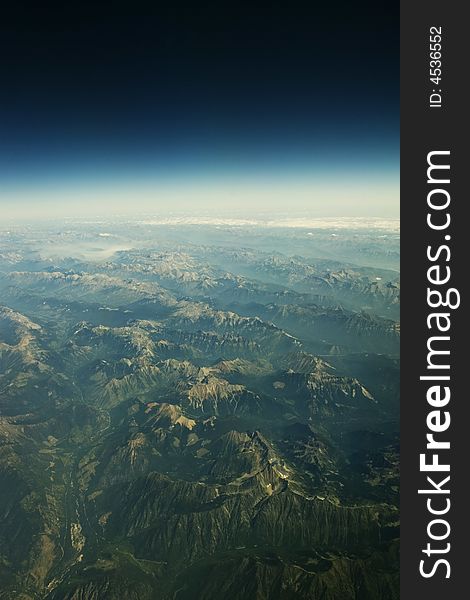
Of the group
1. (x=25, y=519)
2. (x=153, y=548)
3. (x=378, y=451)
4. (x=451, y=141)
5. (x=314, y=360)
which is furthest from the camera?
(x=314, y=360)

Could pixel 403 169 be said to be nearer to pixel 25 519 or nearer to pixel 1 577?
pixel 1 577

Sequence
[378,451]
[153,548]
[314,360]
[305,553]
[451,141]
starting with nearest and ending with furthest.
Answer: [451,141] < [305,553] < [153,548] < [378,451] < [314,360]

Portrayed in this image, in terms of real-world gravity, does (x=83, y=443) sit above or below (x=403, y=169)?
below

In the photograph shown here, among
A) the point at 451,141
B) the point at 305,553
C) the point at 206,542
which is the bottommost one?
the point at 206,542

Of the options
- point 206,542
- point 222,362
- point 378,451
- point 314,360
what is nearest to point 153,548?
point 206,542

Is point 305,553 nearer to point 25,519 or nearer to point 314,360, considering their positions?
point 25,519

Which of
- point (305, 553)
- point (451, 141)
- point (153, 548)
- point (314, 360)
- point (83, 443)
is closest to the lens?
point (451, 141)

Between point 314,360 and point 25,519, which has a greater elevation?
point 314,360

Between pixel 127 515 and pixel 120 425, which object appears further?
pixel 120 425

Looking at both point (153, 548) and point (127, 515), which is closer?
point (153, 548)

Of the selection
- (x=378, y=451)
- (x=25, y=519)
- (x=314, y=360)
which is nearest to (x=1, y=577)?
(x=25, y=519)
